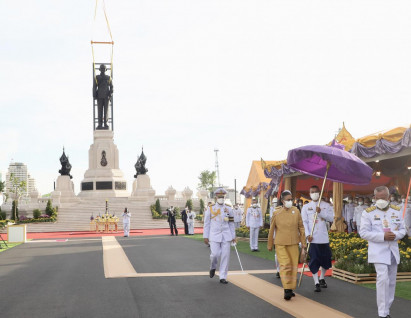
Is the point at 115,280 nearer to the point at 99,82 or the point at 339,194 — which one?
the point at 339,194

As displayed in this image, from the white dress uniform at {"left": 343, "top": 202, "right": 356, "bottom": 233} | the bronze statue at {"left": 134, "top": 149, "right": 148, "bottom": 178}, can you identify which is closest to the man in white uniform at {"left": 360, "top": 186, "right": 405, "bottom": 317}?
the white dress uniform at {"left": 343, "top": 202, "right": 356, "bottom": 233}

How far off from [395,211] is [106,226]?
33312mm

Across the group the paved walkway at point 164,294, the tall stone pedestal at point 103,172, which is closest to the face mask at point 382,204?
the paved walkway at point 164,294

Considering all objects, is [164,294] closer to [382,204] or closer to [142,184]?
[382,204]

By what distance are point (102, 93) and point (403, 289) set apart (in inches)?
2036

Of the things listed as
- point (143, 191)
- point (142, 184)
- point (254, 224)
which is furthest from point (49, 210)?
point (254, 224)

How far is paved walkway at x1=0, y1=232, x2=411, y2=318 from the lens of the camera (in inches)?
320

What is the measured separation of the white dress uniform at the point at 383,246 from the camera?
7312 mm

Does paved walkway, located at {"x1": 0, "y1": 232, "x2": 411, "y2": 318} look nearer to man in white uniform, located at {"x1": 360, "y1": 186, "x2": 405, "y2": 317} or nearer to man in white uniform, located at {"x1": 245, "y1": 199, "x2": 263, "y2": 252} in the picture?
man in white uniform, located at {"x1": 360, "y1": 186, "x2": 405, "y2": 317}

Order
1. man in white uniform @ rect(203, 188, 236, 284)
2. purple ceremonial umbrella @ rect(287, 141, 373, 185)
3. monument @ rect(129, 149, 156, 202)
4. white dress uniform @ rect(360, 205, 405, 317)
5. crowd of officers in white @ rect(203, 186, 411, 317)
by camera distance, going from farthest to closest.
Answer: monument @ rect(129, 149, 156, 202), man in white uniform @ rect(203, 188, 236, 284), purple ceremonial umbrella @ rect(287, 141, 373, 185), crowd of officers in white @ rect(203, 186, 411, 317), white dress uniform @ rect(360, 205, 405, 317)

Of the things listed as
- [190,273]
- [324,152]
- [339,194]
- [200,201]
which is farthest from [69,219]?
[324,152]

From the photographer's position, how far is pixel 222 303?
8.73m

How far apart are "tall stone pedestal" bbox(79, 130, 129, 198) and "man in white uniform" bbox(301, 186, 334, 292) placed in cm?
4627

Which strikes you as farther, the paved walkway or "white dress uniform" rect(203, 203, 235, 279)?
"white dress uniform" rect(203, 203, 235, 279)
